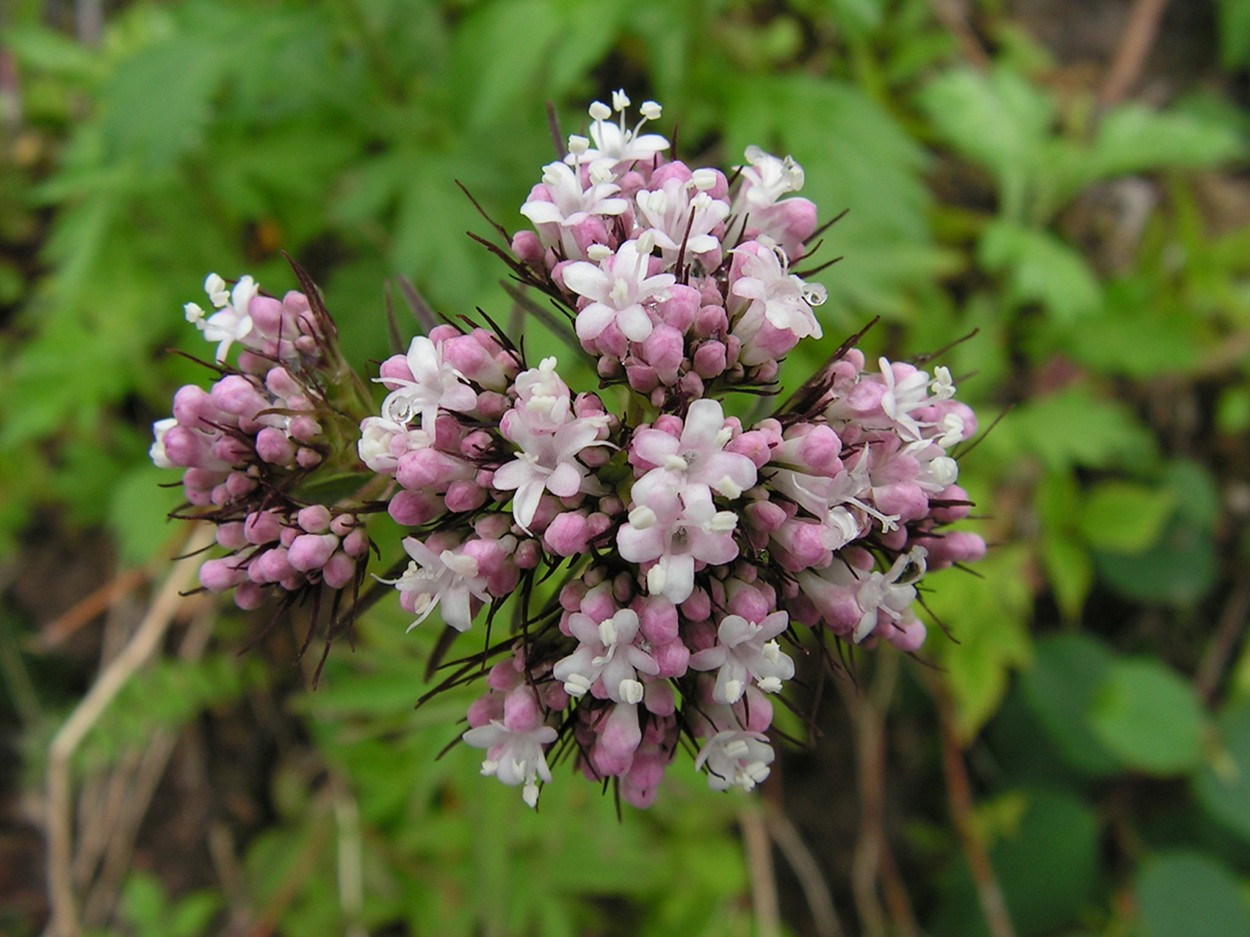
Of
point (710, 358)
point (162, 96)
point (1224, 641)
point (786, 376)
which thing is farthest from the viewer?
point (1224, 641)

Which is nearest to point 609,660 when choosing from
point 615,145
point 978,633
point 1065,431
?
point 615,145

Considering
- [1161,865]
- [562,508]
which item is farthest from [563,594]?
[1161,865]

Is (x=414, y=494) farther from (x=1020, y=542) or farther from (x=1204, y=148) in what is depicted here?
(x=1204, y=148)

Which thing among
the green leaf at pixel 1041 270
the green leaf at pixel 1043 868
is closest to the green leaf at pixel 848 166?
the green leaf at pixel 1041 270

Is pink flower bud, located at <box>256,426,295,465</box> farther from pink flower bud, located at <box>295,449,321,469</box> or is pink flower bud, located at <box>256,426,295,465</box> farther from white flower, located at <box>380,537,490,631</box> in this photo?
white flower, located at <box>380,537,490,631</box>

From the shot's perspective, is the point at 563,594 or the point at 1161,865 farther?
the point at 1161,865

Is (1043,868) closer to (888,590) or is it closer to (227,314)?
(888,590)

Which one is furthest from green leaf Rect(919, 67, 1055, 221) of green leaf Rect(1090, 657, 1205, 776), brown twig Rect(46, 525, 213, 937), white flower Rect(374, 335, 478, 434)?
brown twig Rect(46, 525, 213, 937)
